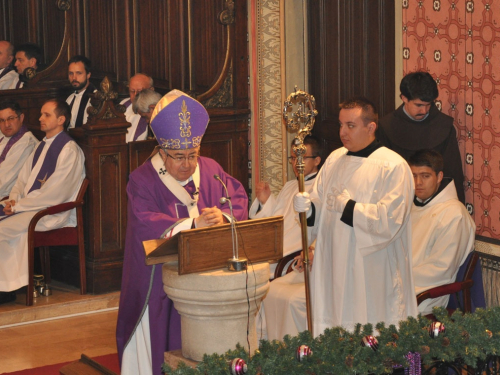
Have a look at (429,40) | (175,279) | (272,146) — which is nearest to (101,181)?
(272,146)

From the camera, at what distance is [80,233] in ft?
24.6

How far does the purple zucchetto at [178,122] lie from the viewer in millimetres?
4609

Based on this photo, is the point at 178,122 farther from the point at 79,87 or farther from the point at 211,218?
the point at 79,87

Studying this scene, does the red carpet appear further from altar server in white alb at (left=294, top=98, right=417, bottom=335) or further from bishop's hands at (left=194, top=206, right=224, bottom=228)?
bishop's hands at (left=194, top=206, right=224, bottom=228)

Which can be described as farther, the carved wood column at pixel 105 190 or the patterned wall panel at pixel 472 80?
the carved wood column at pixel 105 190

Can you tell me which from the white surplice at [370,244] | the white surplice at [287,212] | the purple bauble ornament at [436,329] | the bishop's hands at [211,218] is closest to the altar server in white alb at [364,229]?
the white surplice at [370,244]

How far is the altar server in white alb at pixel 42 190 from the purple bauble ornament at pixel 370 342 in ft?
15.0

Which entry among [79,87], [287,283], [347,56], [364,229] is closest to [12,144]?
[79,87]

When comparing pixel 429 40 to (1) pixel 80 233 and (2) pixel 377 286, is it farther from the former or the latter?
(1) pixel 80 233

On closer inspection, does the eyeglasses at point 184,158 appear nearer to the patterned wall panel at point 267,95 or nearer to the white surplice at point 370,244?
the white surplice at point 370,244

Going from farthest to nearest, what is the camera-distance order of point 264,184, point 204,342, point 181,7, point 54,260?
point 181,7
point 54,260
point 264,184
point 204,342

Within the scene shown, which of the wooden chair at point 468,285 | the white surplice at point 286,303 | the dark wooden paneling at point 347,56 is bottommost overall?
the white surplice at point 286,303

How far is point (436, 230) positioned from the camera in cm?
557

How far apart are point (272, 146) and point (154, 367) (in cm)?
395
